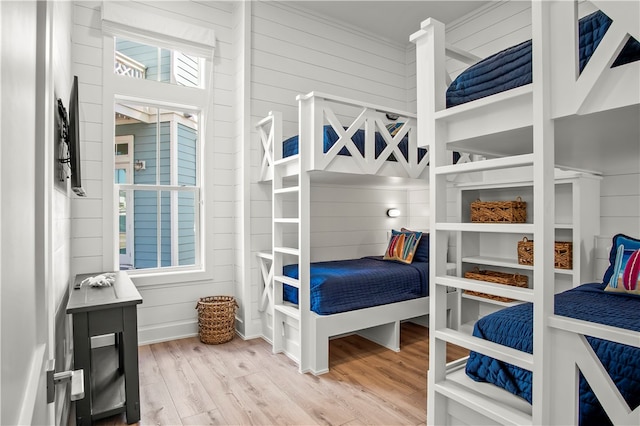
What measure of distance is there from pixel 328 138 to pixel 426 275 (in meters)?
1.51

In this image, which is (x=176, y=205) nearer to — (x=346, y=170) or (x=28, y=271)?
(x=346, y=170)

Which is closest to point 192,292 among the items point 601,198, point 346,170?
point 346,170

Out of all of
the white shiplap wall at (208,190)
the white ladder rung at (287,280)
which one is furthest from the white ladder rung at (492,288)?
the white shiplap wall at (208,190)

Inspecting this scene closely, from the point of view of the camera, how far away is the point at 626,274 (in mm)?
2053

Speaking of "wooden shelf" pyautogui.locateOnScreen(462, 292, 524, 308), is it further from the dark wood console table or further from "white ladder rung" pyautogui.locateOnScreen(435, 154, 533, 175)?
the dark wood console table

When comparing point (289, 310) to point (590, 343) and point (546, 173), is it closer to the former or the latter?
point (590, 343)

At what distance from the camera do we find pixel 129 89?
3.24m

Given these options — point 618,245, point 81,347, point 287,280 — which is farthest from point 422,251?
point 81,347

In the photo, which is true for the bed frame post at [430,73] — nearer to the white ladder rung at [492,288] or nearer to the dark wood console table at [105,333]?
the white ladder rung at [492,288]

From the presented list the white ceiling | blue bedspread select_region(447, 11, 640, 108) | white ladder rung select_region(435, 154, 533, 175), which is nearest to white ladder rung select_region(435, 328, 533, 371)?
white ladder rung select_region(435, 154, 533, 175)

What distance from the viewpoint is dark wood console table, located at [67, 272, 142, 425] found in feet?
6.16

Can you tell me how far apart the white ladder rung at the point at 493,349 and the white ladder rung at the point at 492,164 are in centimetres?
67

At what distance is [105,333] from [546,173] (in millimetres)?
2131

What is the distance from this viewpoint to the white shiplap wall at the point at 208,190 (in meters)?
3.04
